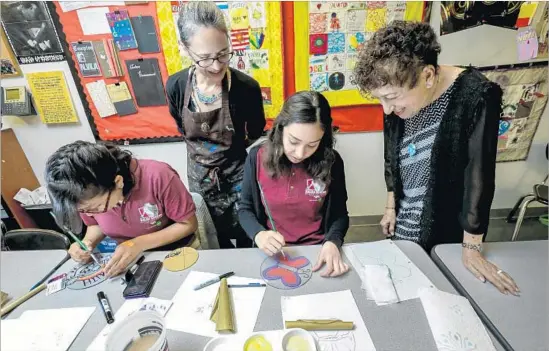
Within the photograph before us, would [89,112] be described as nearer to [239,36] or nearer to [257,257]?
[239,36]

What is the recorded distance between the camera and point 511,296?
856 millimetres

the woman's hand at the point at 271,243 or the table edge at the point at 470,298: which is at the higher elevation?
the woman's hand at the point at 271,243

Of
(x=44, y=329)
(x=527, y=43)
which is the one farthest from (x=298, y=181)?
(x=527, y=43)

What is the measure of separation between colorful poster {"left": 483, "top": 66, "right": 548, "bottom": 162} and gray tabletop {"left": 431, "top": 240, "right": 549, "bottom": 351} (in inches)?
47.7

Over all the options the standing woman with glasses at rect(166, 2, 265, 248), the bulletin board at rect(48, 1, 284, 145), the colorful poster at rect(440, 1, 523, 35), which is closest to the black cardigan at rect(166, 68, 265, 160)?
the standing woman with glasses at rect(166, 2, 265, 248)

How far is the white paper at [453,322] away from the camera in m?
0.73

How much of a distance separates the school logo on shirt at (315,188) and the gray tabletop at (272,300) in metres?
0.22

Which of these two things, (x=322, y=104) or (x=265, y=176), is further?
(x=265, y=176)

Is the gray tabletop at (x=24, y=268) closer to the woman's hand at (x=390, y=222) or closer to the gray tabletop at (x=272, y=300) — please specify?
the gray tabletop at (x=272, y=300)

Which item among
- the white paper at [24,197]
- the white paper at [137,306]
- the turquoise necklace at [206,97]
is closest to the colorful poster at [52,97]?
the white paper at [24,197]

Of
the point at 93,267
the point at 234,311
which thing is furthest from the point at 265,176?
the point at 93,267

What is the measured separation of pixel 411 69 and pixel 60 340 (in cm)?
121

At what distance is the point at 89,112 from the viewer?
211 centimetres

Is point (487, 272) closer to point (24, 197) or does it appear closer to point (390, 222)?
point (390, 222)
